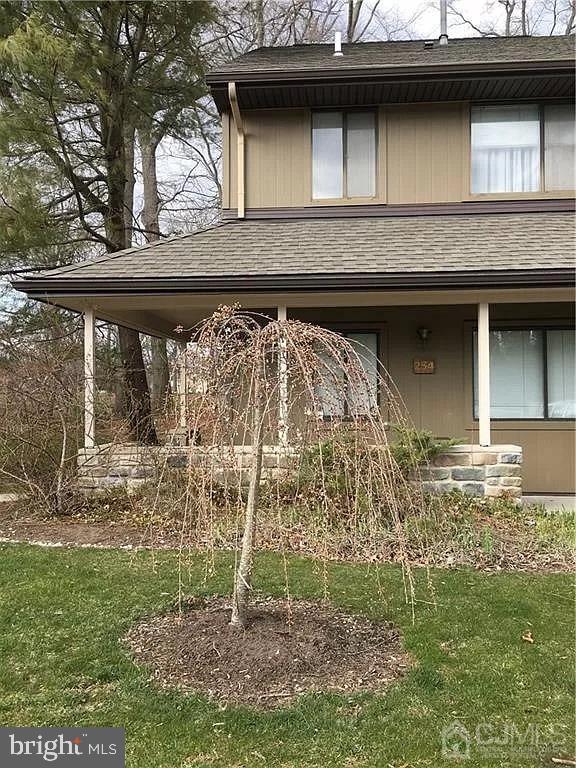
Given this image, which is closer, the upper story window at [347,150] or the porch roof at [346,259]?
the porch roof at [346,259]

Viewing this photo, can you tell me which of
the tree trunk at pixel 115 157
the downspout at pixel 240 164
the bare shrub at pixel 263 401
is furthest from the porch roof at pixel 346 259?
the bare shrub at pixel 263 401

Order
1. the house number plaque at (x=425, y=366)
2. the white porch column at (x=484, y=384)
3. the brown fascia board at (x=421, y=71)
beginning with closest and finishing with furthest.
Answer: the white porch column at (x=484, y=384) < the brown fascia board at (x=421, y=71) < the house number plaque at (x=425, y=366)

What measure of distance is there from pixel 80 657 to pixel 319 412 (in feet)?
6.59

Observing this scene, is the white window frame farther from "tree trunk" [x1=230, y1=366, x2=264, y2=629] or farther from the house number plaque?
"tree trunk" [x1=230, y1=366, x2=264, y2=629]

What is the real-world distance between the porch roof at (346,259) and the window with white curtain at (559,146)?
0.52 meters

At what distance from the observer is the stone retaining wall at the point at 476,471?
7.27 meters

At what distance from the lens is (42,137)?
10078 millimetres

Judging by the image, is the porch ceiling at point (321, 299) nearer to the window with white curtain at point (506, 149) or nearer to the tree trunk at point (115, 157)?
the tree trunk at point (115, 157)

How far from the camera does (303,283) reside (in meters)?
7.30

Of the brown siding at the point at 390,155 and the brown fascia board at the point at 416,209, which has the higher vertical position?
the brown siding at the point at 390,155

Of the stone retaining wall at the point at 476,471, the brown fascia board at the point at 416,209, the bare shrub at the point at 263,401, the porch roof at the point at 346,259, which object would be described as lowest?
the stone retaining wall at the point at 476,471

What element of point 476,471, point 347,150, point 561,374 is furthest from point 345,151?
point 476,471

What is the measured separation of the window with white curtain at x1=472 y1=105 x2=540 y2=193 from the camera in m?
9.10

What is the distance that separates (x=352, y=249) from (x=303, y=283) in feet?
3.80
